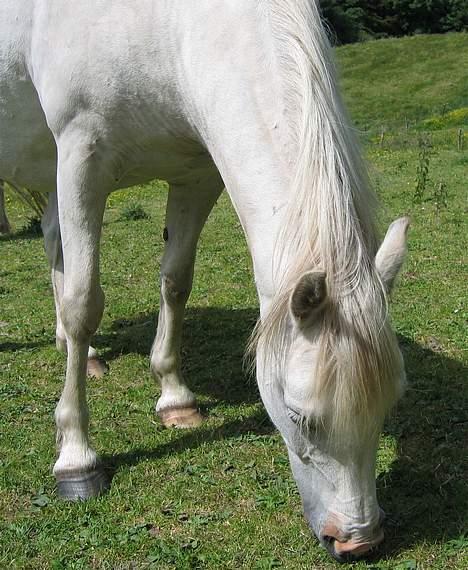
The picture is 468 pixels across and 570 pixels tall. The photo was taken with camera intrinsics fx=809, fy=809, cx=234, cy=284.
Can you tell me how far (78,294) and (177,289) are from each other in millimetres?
971

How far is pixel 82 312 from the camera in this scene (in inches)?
150

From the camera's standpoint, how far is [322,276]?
2.46 meters

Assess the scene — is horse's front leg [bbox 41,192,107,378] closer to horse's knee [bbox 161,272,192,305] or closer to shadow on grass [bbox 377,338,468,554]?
horse's knee [bbox 161,272,192,305]

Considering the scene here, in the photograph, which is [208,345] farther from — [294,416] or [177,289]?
[294,416]

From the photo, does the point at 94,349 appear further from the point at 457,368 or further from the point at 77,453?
the point at 457,368

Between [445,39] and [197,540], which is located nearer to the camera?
[197,540]

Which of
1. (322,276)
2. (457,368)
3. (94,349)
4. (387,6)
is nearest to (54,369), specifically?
(94,349)

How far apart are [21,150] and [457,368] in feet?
9.27

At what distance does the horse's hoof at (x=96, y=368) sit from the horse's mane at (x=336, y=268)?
2631mm

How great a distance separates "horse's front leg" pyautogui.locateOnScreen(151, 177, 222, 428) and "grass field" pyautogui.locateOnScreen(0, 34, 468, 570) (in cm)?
14

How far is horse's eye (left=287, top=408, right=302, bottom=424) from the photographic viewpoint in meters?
2.73

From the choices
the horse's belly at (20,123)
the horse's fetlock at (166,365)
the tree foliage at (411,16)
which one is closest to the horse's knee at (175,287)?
the horse's fetlock at (166,365)

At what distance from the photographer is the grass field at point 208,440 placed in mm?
3160

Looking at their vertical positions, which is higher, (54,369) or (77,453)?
(77,453)
